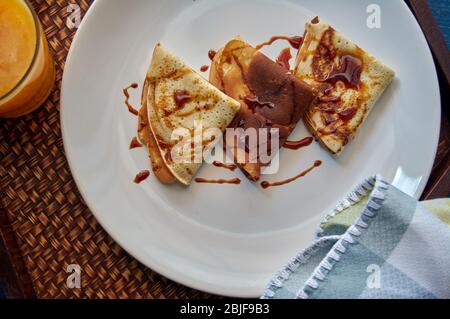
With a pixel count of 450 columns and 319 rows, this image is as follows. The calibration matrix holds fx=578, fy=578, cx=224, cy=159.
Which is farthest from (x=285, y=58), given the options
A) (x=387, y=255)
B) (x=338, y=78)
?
(x=387, y=255)

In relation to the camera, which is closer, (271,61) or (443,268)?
(443,268)

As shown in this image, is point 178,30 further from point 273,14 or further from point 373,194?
point 373,194

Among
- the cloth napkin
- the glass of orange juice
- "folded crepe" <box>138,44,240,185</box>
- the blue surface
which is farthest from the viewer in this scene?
the blue surface

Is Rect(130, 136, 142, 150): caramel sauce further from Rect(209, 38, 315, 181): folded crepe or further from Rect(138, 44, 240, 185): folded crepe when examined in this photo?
Rect(209, 38, 315, 181): folded crepe

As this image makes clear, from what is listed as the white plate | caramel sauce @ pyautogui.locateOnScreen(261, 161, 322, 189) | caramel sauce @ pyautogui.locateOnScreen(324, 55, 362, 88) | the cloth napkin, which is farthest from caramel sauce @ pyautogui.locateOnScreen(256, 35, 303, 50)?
the cloth napkin

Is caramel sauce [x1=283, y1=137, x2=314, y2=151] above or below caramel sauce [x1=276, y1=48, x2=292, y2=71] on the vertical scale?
below

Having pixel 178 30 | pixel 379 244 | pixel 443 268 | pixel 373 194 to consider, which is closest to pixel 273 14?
pixel 178 30

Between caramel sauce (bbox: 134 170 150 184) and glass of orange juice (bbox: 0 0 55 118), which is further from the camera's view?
caramel sauce (bbox: 134 170 150 184)
